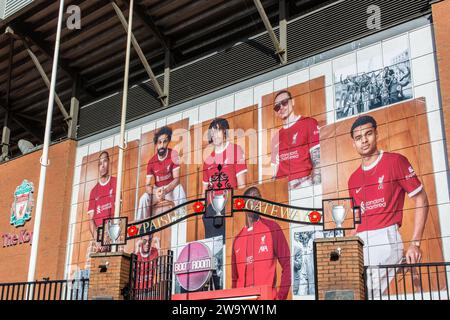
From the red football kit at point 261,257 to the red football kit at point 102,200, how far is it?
6.09 metres

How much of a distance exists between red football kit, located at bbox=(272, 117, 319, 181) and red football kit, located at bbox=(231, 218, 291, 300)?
1678 mm

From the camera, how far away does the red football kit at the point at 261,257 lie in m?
18.3

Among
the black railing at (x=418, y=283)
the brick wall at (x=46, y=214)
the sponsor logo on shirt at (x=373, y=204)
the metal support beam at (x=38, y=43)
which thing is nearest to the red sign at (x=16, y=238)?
the brick wall at (x=46, y=214)

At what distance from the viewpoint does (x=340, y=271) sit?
39.3 feet

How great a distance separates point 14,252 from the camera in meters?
26.0

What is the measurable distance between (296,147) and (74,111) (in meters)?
11.4

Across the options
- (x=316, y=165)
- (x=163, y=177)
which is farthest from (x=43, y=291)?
(x=316, y=165)

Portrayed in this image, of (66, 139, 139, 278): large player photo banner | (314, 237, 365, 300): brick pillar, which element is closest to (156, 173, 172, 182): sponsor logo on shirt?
(66, 139, 139, 278): large player photo banner

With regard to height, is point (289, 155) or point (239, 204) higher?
point (289, 155)

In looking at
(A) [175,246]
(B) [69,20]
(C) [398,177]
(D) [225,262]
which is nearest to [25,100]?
(B) [69,20]

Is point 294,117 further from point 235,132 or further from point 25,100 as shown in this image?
point 25,100

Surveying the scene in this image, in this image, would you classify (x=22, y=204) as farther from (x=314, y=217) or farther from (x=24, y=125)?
(x=314, y=217)

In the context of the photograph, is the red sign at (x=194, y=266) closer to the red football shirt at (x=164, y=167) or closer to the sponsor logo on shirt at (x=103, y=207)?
the red football shirt at (x=164, y=167)
